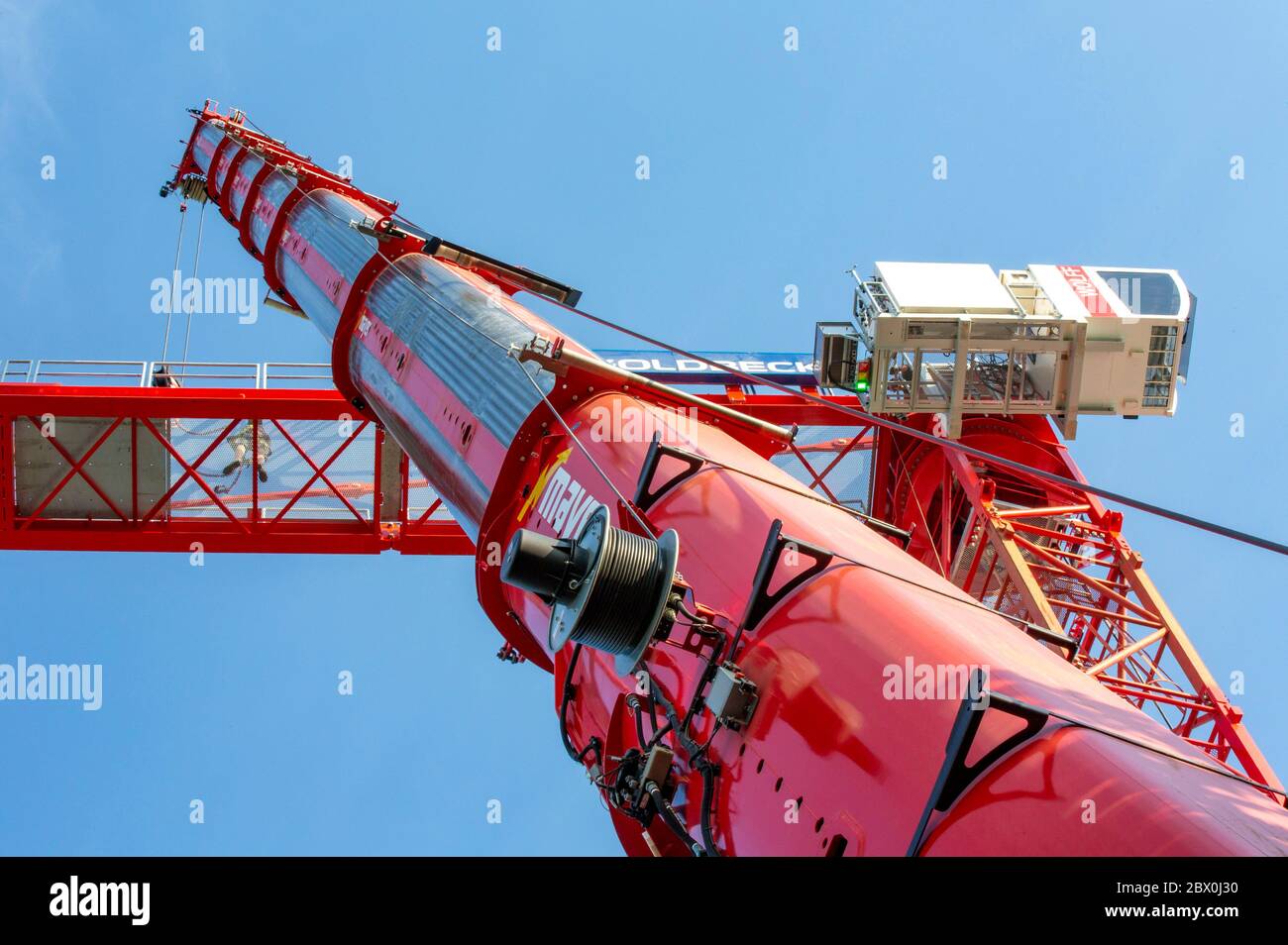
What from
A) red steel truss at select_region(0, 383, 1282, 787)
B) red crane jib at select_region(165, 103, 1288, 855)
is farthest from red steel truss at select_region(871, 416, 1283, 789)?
red crane jib at select_region(165, 103, 1288, 855)

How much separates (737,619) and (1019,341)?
1334cm

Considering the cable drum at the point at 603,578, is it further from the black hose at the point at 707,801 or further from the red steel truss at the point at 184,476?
the red steel truss at the point at 184,476

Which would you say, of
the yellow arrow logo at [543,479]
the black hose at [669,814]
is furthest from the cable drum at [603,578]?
the yellow arrow logo at [543,479]

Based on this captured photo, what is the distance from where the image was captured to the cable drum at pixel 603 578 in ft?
19.9

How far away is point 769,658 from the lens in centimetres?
586

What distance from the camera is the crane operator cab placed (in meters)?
18.2

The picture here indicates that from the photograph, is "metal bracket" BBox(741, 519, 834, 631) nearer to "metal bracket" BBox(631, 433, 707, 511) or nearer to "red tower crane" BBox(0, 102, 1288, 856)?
"red tower crane" BBox(0, 102, 1288, 856)

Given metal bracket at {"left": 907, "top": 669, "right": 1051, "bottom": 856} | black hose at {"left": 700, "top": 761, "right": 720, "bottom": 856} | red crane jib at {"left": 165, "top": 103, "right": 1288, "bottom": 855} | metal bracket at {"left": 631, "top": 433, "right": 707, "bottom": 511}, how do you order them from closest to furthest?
1. red crane jib at {"left": 165, "top": 103, "right": 1288, "bottom": 855}
2. metal bracket at {"left": 907, "top": 669, "right": 1051, "bottom": 856}
3. black hose at {"left": 700, "top": 761, "right": 720, "bottom": 856}
4. metal bracket at {"left": 631, "top": 433, "right": 707, "bottom": 511}

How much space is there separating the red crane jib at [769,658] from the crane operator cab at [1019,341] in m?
7.96

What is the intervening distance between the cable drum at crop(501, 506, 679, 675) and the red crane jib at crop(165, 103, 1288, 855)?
282 mm

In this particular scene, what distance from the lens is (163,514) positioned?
20594 millimetres

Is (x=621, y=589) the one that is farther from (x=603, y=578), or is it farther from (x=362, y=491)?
(x=362, y=491)

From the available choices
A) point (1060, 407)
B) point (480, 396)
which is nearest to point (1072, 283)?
point (1060, 407)
